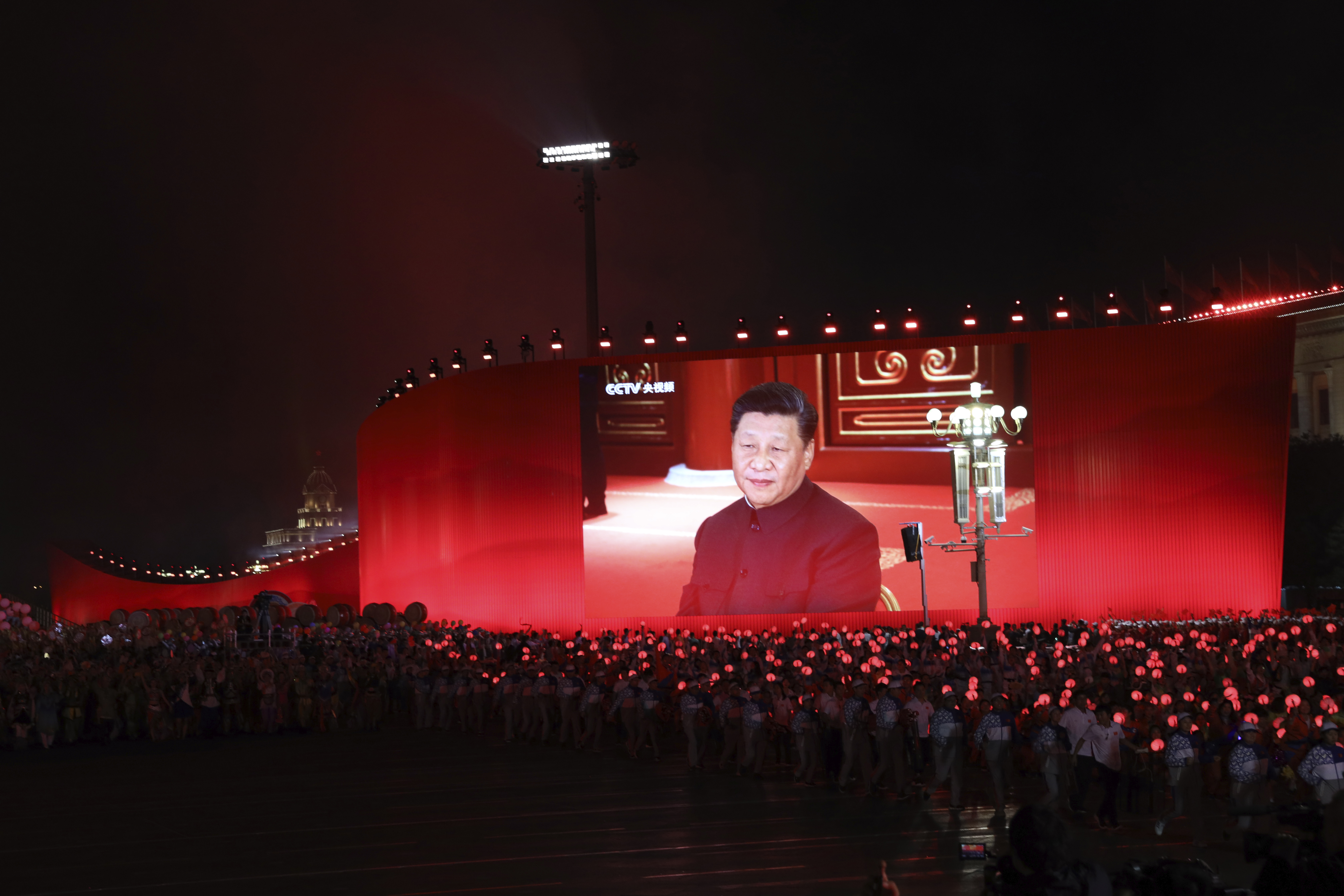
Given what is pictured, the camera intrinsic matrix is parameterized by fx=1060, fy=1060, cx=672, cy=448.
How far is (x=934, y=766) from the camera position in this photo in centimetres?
1183

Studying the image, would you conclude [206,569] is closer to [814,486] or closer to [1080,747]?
[814,486]

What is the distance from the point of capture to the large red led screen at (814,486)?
84.8 feet

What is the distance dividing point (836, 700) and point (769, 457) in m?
14.4

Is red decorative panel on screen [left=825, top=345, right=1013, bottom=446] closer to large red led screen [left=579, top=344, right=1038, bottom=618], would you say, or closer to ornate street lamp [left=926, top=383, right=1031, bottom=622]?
large red led screen [left=579, top=344, right=1038, bottom=618]

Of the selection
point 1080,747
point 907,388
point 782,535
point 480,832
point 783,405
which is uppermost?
point 907,388

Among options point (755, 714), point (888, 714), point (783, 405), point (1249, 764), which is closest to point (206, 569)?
point (783, 405)

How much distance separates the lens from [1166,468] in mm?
26062

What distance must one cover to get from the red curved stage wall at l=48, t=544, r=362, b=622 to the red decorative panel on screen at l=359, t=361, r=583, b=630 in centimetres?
991

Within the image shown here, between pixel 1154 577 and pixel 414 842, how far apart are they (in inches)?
846

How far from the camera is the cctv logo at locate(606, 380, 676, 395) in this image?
27141mm

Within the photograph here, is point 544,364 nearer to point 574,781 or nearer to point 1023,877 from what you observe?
point 574,781

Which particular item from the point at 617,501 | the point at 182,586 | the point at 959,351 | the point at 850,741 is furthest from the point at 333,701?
the point at 182,586

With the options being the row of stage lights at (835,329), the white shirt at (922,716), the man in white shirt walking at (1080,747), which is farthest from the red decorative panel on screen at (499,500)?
the man in white shirt walking at (1080,747)

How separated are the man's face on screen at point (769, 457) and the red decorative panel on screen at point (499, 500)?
4561 millimetres
